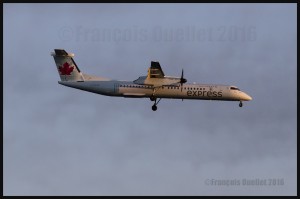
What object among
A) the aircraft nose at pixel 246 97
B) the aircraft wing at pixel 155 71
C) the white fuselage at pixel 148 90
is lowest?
the aircraft nose at pixel 246 97

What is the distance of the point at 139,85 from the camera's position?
82062 mm

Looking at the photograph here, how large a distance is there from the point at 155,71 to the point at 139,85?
211cm

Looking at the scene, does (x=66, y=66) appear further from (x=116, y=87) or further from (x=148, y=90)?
(x=148, y=90)

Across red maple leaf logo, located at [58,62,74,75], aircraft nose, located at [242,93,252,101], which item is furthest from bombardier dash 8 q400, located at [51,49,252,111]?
aircraft nose, located at [242,93,252,101]

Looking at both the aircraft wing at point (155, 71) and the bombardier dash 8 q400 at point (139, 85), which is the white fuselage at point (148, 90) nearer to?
the bombardier dash 8 q400 at point (139, 85)

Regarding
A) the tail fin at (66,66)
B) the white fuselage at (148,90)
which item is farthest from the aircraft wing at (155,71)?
the tail fin at (66,66)

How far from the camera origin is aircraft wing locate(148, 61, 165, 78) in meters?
80.2

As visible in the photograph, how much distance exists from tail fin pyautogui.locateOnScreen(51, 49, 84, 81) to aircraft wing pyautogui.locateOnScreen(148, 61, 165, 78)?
21.2 ft

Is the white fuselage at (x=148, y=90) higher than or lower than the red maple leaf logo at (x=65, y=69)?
lower

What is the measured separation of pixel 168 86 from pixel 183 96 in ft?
6.05

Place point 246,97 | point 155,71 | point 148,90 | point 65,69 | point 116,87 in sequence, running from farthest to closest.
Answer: point 246,97 < point 65,69 < point 148,90 < point 116,87 < point 155,71

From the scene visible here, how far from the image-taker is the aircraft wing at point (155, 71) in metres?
80.2

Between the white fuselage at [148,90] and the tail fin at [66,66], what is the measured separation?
61 cm

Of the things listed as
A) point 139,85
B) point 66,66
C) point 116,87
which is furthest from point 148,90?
point 66,66
